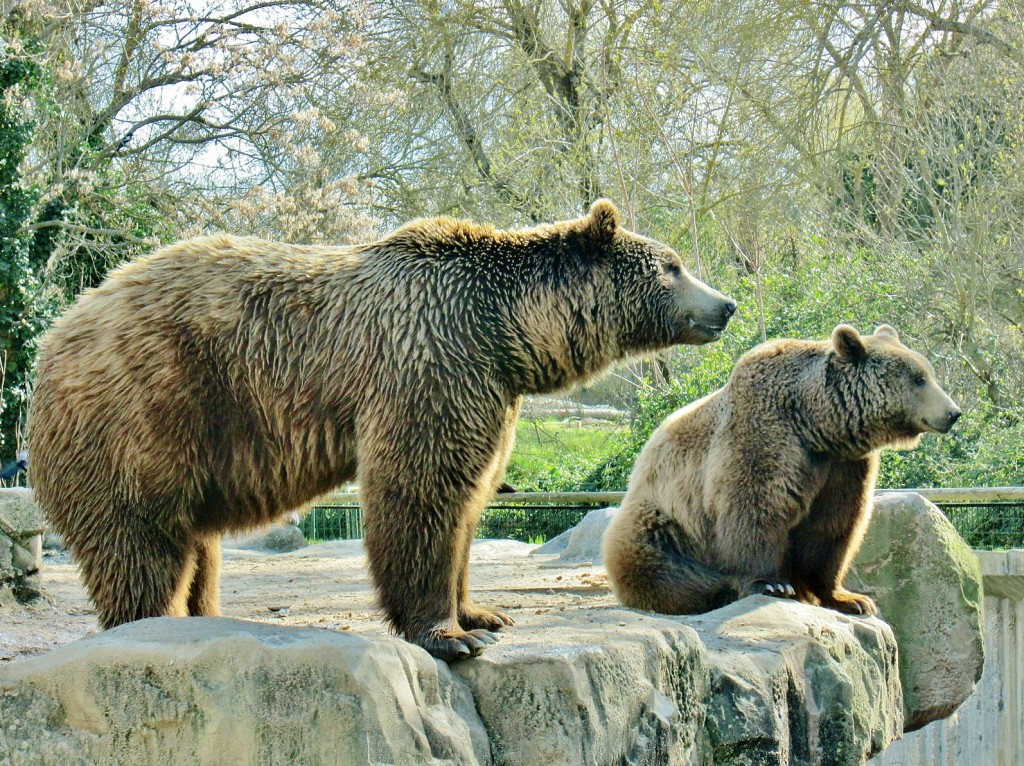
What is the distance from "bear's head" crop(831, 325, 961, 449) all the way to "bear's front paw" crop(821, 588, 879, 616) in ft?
2.72

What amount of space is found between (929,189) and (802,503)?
796cm

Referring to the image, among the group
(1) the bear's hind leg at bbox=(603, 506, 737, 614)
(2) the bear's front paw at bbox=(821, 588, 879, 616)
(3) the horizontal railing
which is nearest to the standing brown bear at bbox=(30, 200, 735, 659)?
(1) the bear's hind leg at bbox=(603, 506, 737, 614)

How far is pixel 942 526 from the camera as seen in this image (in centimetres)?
741

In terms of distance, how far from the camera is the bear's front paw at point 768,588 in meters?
5.67

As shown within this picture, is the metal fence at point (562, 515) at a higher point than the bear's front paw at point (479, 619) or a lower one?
lower

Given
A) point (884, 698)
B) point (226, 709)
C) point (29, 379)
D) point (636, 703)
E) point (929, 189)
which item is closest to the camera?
point (226, 709)

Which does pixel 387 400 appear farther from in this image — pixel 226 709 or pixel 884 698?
pixel 884 698

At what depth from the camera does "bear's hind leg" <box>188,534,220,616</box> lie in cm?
447

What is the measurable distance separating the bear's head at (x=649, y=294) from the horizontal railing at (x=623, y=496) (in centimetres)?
212

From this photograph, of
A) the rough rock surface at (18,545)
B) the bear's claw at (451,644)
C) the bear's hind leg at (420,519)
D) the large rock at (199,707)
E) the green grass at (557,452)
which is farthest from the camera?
the green grass at (557,452)

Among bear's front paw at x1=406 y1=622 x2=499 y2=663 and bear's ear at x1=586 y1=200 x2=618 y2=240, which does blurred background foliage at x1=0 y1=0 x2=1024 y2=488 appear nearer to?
bear's ear at x1=586 y1=200 x2=618 y2=240

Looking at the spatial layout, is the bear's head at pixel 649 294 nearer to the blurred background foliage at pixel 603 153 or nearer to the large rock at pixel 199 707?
the large rock at pixel 199 707

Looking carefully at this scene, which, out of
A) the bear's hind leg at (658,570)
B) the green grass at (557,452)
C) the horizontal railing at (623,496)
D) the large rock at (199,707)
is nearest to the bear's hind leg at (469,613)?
the large rock at (199,707)

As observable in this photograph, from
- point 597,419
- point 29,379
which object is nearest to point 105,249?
point 29,379
